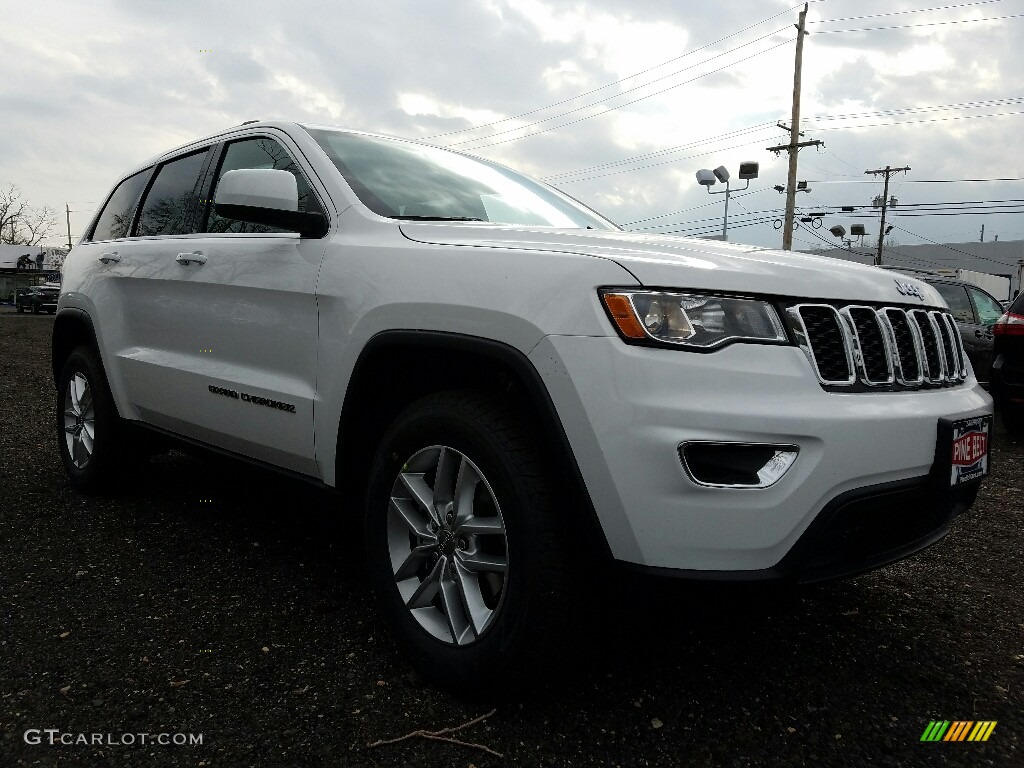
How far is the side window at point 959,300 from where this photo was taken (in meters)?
9.49

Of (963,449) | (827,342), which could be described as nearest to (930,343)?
(963,449)

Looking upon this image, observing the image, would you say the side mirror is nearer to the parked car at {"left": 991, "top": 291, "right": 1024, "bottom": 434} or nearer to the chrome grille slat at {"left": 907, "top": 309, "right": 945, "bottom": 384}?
the chrome grille slat at {"left": 907, "top": 309, "right": 945, "bottom": 384}

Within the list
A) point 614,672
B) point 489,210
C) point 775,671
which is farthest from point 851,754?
point 489,210

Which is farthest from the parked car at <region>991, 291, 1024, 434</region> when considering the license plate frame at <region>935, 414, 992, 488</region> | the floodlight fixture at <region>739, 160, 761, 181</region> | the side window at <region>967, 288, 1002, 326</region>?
the floodlight fixture at <region>739, 160, 761, 181</region>

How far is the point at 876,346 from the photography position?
216 centimetres

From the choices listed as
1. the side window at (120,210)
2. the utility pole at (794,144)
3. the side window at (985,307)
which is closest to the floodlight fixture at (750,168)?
the utility pole at (794,144)

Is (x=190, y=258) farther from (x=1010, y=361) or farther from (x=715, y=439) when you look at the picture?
(x=1010, y=361)

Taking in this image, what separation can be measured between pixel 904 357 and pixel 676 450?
0.90 m

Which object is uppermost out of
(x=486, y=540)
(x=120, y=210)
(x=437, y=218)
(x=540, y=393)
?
(x=120, y=210)

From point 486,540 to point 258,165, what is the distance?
198 cm

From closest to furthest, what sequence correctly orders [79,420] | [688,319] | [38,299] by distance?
[688,319] < [79,420] < [38,299]

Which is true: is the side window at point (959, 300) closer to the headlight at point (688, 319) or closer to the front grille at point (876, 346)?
the front grille at point (876, 346)

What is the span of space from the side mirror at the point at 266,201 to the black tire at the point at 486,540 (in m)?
0.83

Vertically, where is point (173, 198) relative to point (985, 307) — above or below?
above
